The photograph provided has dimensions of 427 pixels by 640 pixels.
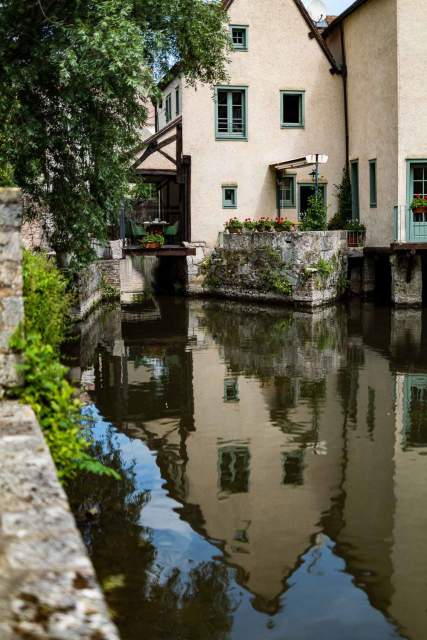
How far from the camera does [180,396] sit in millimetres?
11781

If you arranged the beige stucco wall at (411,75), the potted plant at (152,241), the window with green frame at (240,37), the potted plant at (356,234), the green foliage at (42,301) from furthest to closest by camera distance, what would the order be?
the window with green frame at (240,37) → the potted plant at (152,241) → the potted plant at (356,234) → the beige stucco wall at (411,75) → the green foliage at (42,301)

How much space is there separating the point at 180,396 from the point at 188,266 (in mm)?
16794

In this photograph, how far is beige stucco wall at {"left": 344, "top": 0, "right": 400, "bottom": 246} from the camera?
968 inches

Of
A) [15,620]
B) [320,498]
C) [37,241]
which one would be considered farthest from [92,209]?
[15,620]

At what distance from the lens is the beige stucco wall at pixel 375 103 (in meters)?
24.6

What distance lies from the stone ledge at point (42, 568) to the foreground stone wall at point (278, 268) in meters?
19.8

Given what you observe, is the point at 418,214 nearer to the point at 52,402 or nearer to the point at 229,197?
the point at 229,197

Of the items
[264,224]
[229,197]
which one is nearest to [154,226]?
[229,197]

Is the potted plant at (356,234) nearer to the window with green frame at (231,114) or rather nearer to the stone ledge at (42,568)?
the window with green frame at (231,114)

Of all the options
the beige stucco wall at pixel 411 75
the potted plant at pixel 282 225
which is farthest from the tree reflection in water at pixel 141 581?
the potted plant at pixel 282 225

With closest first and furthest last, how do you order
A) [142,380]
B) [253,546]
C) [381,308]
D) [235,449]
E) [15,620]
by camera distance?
[15,620] < [253,546] < [235,449] < [142,380] < [381,308]

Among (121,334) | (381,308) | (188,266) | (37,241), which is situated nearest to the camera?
(121,334)

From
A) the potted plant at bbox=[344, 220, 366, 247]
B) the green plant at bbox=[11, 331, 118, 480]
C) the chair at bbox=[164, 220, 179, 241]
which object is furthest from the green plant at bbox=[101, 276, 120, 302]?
the green plant at bbox=[11, 331, 118, 480]

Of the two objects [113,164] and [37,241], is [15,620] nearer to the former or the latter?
[113,164]
